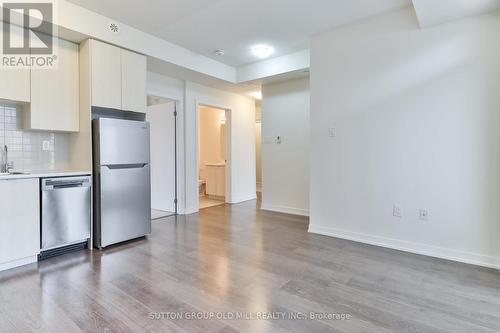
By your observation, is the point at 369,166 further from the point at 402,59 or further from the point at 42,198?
the point at 42,198

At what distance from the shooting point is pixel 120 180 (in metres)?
3.19

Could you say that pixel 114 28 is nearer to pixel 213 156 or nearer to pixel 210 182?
pixel 210 182

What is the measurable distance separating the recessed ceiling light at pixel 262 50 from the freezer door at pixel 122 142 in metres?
2.00

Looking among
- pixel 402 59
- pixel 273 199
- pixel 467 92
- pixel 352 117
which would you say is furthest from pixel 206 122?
pixel 467 92

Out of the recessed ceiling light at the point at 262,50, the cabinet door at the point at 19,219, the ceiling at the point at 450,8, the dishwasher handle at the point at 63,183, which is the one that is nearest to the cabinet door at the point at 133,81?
the dishwasher handle at the point at 63,183

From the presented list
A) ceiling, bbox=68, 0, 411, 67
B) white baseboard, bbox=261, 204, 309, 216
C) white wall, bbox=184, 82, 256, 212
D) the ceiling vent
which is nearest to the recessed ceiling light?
ceiling, bbox=68, 0, 411, 67

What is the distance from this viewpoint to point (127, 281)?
2303 millimetres

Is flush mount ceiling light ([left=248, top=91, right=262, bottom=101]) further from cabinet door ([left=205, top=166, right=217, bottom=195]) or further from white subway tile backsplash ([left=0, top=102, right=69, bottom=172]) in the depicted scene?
white subway tile backsplash ([left=0, top=102, right=69, bottom=172])

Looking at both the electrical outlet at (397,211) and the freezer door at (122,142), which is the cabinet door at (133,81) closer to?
the freezer door at (122,142)

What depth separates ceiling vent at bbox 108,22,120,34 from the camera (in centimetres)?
318

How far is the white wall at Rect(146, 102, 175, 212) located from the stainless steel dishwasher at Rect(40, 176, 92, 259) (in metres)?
1.90

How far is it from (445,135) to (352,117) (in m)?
0.99

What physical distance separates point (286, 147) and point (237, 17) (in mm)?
2471

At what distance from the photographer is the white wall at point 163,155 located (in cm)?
489
